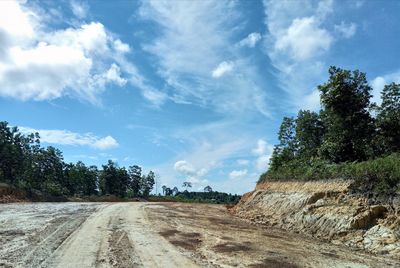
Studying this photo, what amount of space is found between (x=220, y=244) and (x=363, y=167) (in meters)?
9.48

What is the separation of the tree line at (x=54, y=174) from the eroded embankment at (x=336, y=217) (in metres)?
48.3

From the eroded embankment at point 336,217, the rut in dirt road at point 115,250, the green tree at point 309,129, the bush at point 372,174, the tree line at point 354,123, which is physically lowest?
the rut in dirt road at point 115,250

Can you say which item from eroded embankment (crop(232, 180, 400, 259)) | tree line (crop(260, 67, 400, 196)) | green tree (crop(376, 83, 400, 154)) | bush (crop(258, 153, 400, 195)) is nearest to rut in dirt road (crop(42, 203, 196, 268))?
eroded embankment (crop(232, 180, 400, 259))

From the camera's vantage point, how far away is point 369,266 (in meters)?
12.6

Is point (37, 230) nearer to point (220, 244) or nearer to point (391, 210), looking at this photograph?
point (220, 244)

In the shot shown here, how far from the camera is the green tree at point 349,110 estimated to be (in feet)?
100

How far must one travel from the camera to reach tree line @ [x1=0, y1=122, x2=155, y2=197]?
253 feet

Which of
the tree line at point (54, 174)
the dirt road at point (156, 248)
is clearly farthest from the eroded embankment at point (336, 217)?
the tree line at point (54, 174)

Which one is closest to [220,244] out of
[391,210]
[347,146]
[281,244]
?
[281,244]

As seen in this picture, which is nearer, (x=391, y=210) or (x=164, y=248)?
(x=164, y=248)

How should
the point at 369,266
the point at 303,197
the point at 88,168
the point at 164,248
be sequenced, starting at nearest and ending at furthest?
the point at 369,266 < the point at 164,248 < the point at 303,197 < the point at 88,168

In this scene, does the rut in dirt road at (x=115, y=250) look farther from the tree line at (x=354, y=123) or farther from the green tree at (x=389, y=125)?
the green tree at (x=389, y=125)

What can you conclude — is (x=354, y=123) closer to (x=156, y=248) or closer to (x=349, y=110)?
(x=349, y=110)

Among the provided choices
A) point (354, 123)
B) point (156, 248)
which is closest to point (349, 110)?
point (354, 123)
